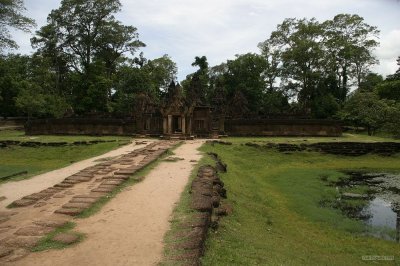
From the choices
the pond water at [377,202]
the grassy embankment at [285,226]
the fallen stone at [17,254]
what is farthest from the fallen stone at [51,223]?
the pond water at [377,202]

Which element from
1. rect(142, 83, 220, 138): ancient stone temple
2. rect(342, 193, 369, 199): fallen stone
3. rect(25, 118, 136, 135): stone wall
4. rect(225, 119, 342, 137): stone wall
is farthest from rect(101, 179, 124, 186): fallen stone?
rect(225, 119, 342, 137): stone wall

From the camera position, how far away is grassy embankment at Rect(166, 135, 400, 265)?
262 inches

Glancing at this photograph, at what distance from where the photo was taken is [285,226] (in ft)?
31.9

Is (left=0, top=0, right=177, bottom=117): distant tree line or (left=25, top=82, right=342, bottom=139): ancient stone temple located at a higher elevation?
(left=0, top=0, right=177, bottom=117): distant tree line

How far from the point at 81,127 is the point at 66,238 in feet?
79.5

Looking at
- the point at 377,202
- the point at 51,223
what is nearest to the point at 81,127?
the point at 377,202

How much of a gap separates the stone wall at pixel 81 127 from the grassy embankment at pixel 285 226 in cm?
1238

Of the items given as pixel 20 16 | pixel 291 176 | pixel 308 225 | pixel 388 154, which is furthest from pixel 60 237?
pixel 388 154

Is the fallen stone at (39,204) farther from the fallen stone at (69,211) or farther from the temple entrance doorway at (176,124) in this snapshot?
the temple entrance doorway at (176,124)

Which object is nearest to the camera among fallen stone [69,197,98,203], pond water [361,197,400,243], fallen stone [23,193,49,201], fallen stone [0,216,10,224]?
fallen stone [0,216,10,224]

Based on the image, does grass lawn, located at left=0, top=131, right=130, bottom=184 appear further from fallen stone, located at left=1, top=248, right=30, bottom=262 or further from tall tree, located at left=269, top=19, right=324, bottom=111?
tall tree, located at left=269, top=19, right=324, bottom=111

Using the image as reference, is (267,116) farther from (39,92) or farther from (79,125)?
(39,92)

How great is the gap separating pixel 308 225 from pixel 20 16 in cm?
1022

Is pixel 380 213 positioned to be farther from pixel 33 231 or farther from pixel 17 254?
pixel 17 254
